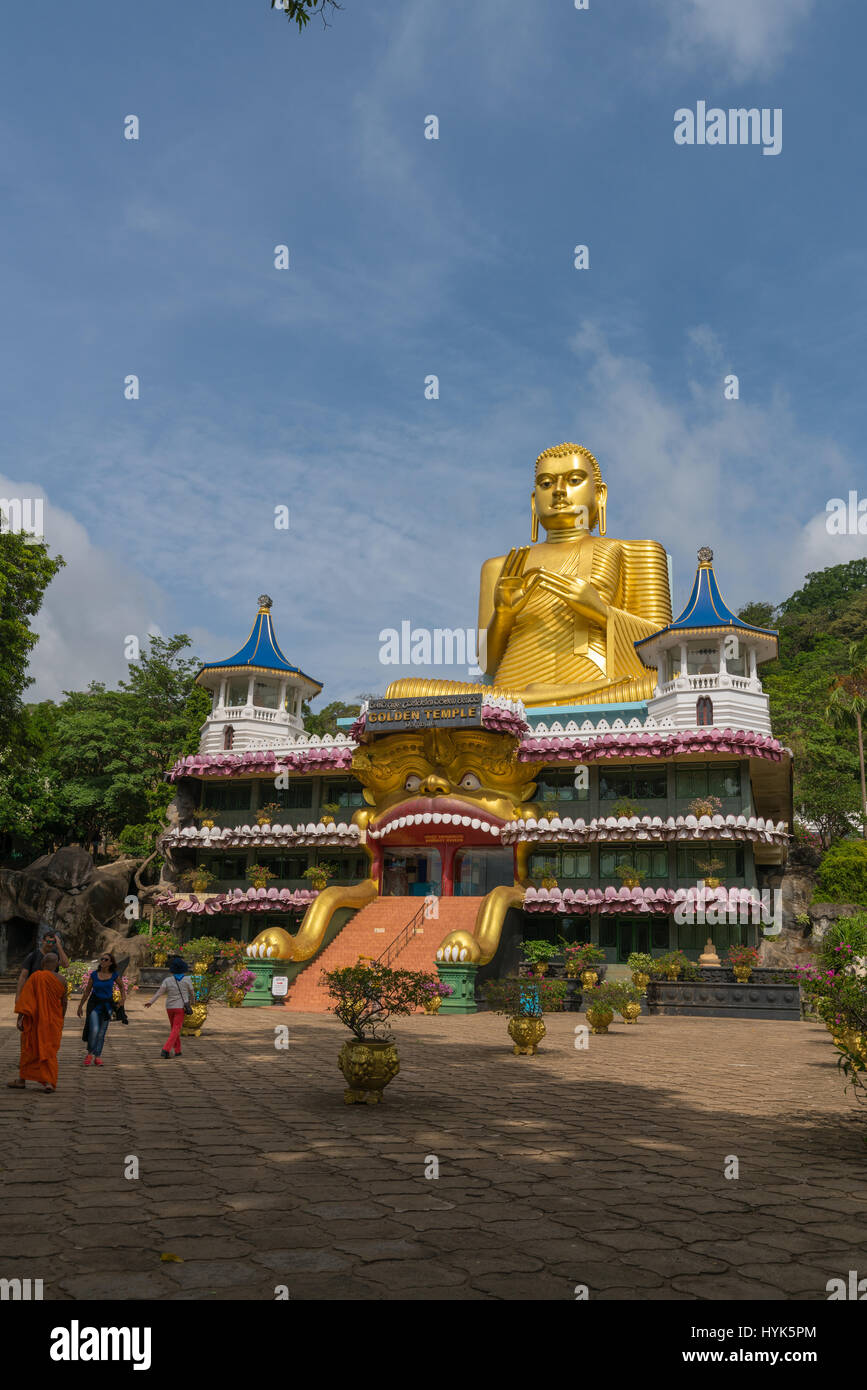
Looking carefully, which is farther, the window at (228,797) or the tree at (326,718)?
the tree at (326,718)

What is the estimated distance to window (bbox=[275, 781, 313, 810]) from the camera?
36.1 m

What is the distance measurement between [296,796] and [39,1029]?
25399mm

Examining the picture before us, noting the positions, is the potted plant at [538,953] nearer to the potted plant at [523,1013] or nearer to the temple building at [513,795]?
the temple building at [513,795]

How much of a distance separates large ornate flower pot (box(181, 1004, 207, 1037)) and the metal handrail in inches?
341

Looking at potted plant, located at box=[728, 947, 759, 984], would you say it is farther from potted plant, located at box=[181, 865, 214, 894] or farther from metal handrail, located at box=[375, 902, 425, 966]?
potted plant, located at box=[181, 865, 214, 894]

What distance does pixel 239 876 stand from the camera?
36.6 meters

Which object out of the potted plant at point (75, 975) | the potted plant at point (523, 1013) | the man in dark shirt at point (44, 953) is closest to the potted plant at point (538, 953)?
the potted plant at point (523, 1013)

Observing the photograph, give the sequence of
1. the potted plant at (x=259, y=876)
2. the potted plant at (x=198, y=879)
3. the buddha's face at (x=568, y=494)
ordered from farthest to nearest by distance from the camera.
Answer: the buddha's face at (x=568, y=494) < the potted plant at (x=198, y=879) < the potted plant at (x=259, y=876)

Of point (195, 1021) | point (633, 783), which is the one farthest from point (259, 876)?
point (195, 1021)

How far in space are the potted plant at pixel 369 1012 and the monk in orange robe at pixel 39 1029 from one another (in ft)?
9.98

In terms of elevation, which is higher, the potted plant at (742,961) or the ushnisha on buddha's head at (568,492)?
the ushnisha on buddha's head at (568,492)

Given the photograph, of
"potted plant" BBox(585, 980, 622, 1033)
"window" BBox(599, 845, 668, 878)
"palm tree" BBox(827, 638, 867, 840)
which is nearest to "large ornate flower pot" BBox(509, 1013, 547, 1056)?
"potted plant" BBox(585, 980, 622, 1033)

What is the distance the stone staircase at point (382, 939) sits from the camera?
2614 cm

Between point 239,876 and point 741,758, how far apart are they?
59.3 ft
